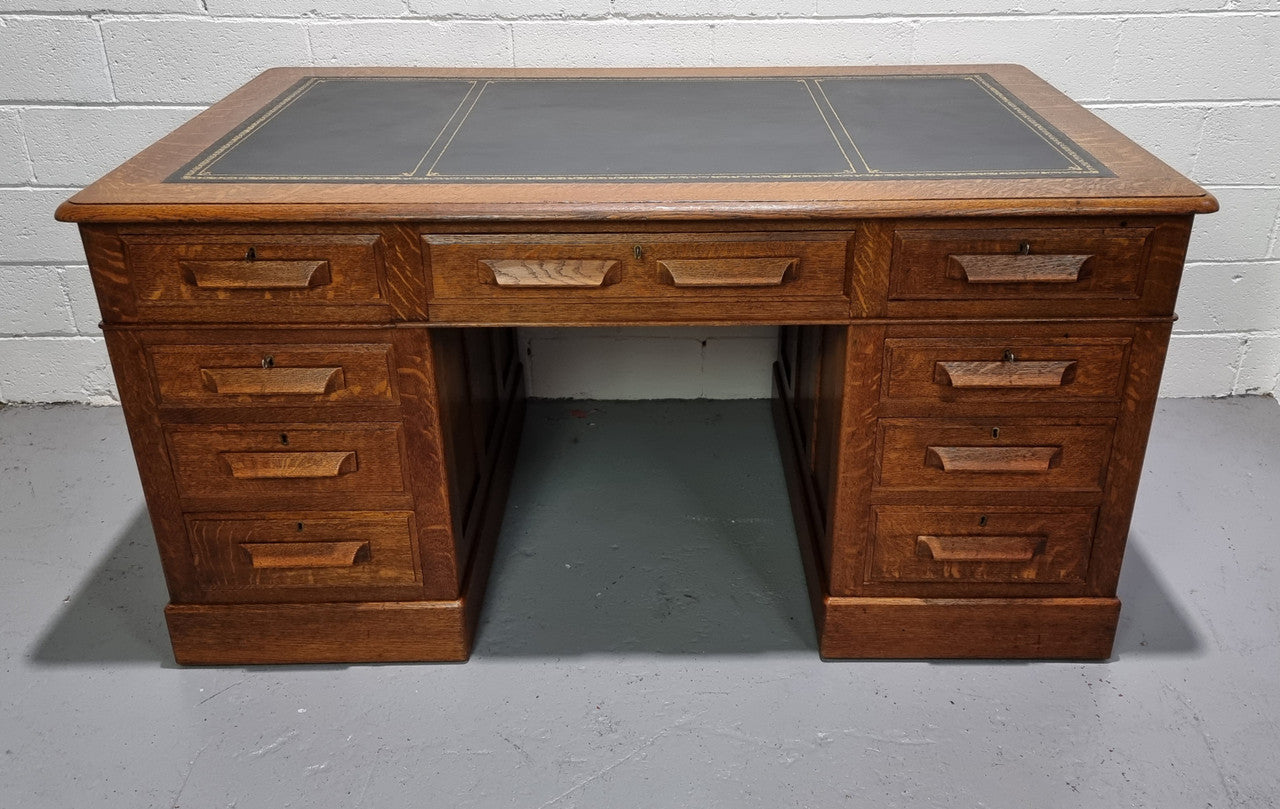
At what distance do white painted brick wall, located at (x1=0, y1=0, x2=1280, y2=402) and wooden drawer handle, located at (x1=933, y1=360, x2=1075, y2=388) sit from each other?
40.9 inches

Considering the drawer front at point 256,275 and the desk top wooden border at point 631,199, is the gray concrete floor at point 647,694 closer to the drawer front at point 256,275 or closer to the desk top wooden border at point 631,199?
the drawer front at point 256,275

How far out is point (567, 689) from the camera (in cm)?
179

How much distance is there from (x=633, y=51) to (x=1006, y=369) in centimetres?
120

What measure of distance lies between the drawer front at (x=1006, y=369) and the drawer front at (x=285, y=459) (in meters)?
0.80

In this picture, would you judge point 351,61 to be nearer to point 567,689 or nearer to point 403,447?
point 403,447

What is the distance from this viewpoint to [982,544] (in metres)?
1.74

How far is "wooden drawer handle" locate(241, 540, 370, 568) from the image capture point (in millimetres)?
1743

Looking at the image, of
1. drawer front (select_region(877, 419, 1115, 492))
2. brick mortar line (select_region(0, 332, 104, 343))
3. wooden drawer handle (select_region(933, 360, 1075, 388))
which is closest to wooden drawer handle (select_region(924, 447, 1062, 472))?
drawer front (select_region(877, 419, 1115, 492))

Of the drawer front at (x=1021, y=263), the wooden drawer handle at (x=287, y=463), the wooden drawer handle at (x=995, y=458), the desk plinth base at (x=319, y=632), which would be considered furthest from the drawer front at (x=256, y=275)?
the wooden drawer handle at (x=995, y=458)

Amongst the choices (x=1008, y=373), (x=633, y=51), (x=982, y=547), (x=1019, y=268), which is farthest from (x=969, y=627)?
(x=633, y=51)

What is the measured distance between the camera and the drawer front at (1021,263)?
1.50 m

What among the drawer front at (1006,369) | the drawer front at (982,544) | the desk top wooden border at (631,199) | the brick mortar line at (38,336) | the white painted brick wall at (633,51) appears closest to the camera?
the desk top wooden border at (631,199)

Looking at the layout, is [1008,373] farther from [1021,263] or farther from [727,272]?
[727,272]

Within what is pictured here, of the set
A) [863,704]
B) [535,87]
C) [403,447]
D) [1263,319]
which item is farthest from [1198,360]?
[403,447]
